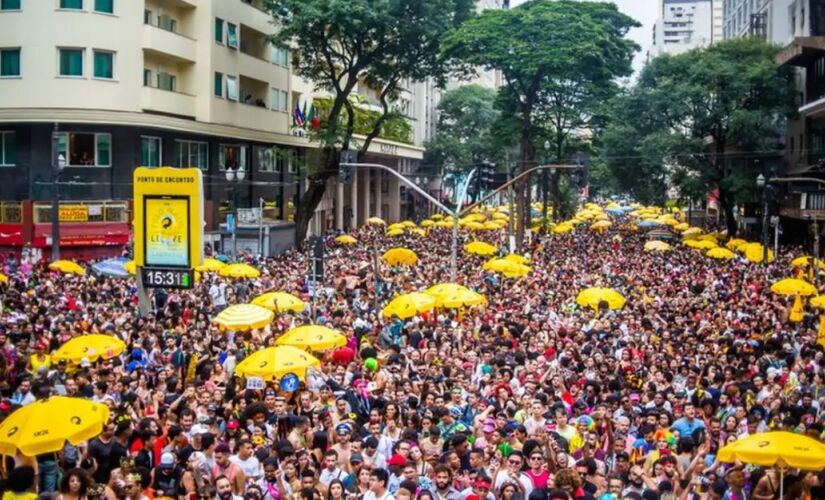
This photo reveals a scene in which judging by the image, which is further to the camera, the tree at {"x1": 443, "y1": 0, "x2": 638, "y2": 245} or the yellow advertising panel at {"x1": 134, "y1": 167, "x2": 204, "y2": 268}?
the tree at {"x1": 443, "y1": 0, "x2": 638, "y2": 245}

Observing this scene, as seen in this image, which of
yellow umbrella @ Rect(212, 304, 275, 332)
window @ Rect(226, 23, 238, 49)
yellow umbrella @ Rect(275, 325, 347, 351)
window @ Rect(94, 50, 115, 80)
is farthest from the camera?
window @ Rect(226, 23, 238, 49)

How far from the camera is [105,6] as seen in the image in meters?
40.5

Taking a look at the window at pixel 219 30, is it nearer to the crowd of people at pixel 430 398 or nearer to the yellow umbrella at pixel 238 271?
the crowd of people at pixel 430 398

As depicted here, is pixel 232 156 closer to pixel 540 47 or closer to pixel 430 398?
pixel 540 47

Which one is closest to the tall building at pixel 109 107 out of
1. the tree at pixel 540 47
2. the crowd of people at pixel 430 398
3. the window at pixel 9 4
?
the window at pixel 9 4

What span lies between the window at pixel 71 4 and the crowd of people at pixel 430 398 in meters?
15.3

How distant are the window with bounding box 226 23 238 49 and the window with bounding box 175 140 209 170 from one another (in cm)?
460

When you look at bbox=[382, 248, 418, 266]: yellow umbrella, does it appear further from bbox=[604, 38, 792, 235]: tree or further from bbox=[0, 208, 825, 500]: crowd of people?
bbox=[604, 38, 792, 235]: tree

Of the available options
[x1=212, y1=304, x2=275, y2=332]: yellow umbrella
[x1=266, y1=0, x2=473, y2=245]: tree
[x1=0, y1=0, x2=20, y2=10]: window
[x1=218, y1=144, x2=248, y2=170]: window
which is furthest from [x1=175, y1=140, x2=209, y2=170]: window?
[x1=212, y1=304, x2=275, y2=332]: yellow umbrella

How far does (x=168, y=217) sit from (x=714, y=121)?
38285 mm

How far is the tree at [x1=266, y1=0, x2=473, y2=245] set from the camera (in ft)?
155

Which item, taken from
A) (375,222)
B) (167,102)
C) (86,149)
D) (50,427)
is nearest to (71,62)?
(86,149)

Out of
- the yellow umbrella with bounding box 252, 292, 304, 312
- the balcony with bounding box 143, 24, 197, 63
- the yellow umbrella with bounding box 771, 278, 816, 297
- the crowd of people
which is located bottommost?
the crowd of people

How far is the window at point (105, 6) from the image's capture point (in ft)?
132
